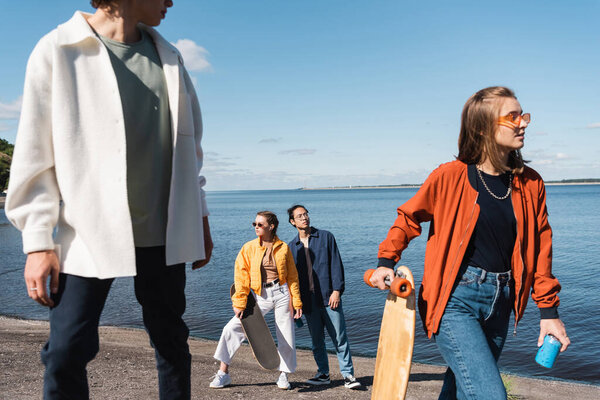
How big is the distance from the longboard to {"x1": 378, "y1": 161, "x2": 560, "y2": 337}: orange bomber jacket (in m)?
0.12

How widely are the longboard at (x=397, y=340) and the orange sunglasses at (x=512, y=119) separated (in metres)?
1.06

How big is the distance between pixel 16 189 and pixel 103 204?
32 centimetres

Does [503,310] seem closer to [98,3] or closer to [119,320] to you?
[98,3]

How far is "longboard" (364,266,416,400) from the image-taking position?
2.91 m

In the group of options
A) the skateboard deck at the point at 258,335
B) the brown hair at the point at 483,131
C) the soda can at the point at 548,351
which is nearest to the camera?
the soda can at the point at 548,351

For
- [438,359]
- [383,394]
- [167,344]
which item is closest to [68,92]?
[167,344]

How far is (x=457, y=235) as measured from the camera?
2.91 meters

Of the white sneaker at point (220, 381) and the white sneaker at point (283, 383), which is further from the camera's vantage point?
the white sneaker at point (283, 383)

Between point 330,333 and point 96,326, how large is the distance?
5.02 meters

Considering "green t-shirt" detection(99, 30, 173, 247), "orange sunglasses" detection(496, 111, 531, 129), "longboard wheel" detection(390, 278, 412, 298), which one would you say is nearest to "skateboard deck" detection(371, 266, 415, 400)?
"longboard wheel" detection(390, 278, 412, 298)

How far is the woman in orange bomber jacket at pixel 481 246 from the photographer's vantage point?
112 inches

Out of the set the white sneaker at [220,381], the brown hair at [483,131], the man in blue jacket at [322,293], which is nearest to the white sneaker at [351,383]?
the man in blue jacket at [322,293]

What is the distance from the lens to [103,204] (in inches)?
81.7

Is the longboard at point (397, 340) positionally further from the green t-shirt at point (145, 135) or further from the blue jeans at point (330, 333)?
the blue jeans at point (330, 333)
